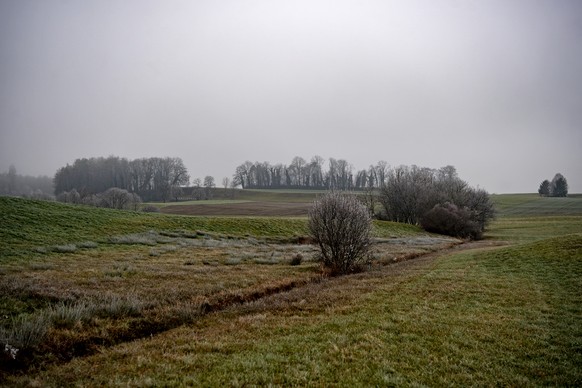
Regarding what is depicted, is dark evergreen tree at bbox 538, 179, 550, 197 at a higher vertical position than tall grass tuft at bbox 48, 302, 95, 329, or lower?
higher

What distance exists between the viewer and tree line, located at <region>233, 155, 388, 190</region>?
156250 mm

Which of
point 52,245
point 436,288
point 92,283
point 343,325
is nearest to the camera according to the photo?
point 343,325

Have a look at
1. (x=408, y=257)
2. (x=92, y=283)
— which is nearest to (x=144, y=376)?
(x=92, y=283)

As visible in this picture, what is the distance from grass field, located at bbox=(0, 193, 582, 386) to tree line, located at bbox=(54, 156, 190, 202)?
11655 cm

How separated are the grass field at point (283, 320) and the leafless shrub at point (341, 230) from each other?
236 cm

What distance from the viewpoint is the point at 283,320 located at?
487 inches

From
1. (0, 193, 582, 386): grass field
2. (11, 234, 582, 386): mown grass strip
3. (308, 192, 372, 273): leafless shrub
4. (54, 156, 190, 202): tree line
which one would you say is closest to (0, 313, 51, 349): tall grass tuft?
(0, 193, 582, 386): grass field

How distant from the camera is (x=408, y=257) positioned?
34.2m

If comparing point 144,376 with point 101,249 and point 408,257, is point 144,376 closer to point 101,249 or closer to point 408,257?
point 101,249

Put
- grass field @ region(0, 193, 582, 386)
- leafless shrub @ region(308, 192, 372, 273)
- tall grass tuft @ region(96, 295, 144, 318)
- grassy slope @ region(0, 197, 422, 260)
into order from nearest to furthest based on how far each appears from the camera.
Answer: grass field @ region(0, 193, 582, 386) < tall grass tuft @ region(96, 295, 144, 318) < leafless shrub @ region(308, 192, 372, 273) < grassy slope @ region(0, 197, 422, 260)

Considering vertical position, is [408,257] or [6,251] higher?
[6,251]

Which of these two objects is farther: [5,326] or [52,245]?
[52,245]

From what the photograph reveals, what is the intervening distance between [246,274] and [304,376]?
14197 mm

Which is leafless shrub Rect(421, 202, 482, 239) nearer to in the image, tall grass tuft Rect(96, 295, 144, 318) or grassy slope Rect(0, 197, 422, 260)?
grassy slope Rect(0, 197, 422, 260)
